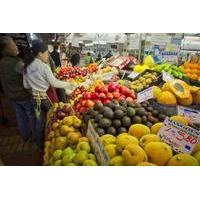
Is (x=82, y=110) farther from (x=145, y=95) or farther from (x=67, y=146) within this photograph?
(x=145, y=95)

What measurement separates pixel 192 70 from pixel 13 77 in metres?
1.74

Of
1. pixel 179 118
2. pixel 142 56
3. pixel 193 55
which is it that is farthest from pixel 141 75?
pixel 179 118

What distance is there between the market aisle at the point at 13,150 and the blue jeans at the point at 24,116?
48 mm

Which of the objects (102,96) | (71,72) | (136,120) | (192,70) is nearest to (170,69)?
(192,70)

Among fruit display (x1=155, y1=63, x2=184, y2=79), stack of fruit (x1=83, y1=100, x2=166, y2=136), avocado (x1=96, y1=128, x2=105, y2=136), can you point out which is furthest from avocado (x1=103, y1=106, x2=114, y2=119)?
fruit display (x1=155, y1=63, x2=184, y2=79)

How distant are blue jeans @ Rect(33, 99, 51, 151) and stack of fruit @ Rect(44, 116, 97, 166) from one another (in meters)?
0.10

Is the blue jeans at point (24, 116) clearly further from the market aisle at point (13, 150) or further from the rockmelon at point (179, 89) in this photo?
the rockmelon at point (179, 89)

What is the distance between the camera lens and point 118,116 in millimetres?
2146

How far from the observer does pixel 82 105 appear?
2473mm

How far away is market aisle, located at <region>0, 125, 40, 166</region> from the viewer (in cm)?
216

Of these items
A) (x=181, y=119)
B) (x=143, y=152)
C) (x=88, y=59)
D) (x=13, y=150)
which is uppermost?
(x=88, y=59)

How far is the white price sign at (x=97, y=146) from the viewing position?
72.5 inches
